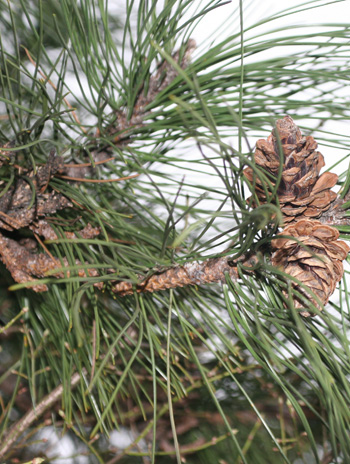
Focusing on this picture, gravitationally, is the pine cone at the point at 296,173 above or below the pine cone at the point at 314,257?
above

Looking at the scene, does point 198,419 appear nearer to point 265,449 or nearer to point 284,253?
point 265,449

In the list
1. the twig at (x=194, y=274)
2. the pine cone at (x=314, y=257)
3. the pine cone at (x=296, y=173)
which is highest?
the pine cone at (x=296, y=173)

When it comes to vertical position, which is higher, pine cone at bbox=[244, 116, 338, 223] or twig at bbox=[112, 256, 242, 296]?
pine cone at bbox=[244, 116, 338, 223]

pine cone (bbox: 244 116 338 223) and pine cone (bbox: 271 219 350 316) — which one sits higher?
pine cone (bbox: 244 116 338 223)

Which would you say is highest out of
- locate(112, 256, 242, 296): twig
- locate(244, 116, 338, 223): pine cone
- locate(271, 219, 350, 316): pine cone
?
locate(244, 116, 338, 223): pine cone
